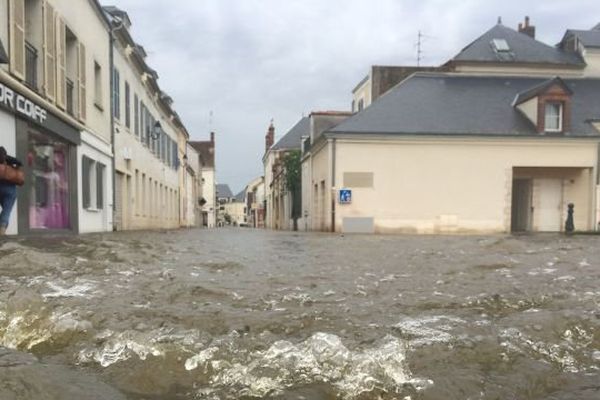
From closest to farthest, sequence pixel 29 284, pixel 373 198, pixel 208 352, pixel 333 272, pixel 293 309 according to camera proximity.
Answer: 1. pixel 208 352
2. pixel 293 309
3. pixel 29 284
4. pixel 333 272
5. pixel 373 198

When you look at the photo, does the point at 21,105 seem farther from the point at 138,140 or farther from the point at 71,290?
the point at 138,140

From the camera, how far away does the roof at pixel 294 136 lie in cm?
5541

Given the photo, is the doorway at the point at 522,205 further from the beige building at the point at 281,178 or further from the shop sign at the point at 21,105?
the shop sign at the point at 21,105

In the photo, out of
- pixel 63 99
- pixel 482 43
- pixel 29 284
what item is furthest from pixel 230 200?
pixel 29 284

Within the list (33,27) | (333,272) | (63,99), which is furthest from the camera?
(63,99)

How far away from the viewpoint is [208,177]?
78.6 metres

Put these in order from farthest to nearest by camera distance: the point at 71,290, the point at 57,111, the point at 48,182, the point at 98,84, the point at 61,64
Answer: the point at 98,84 < the point at 61,64 < the point at 48,182 < the point at 57,111 < the point at 71,290

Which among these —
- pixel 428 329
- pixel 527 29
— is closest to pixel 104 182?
pixel 428 329

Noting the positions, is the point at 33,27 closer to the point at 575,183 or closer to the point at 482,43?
the point at 575,183

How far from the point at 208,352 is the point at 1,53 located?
6.82 metres

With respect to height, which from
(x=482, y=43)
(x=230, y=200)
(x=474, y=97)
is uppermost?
(x=482, y=43)

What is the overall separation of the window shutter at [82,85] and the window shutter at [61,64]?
3.42ft

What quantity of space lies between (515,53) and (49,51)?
24002 mm

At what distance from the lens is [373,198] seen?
22656mm
